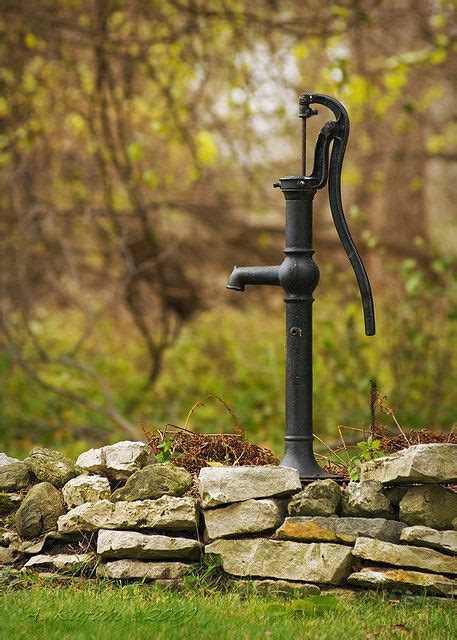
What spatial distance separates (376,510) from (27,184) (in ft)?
21.1

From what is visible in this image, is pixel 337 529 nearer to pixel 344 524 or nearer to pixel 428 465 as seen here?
pixel 344 524

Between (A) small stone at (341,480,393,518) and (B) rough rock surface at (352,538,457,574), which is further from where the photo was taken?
(A) small stone at (341,480,393,518)

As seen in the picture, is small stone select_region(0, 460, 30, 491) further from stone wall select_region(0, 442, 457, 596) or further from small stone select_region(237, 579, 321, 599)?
small stone select_region(237, 579, 321, 599)

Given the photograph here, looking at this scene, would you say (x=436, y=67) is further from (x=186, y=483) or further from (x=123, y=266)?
(x=186, y=483)

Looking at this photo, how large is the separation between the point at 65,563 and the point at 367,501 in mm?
1039

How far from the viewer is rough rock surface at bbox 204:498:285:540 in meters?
3.20

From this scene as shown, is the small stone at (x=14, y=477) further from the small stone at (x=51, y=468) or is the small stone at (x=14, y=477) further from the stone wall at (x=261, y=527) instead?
the stone wall at (x=261, y=527)

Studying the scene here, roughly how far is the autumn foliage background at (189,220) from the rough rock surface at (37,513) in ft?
10.9

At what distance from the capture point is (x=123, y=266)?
392 inches

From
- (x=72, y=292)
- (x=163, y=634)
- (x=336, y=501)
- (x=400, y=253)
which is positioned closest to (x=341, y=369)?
(x=400, y=253)

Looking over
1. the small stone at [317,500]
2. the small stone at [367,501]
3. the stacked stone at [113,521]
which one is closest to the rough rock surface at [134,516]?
the stacked stone at [113,521]

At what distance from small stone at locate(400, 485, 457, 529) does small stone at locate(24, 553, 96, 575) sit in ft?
3.53

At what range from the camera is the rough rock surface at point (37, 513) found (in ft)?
11.0

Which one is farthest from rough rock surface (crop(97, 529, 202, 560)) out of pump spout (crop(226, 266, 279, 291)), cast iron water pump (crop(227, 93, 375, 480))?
pump spout (crop(226, 266, 279, 291))
